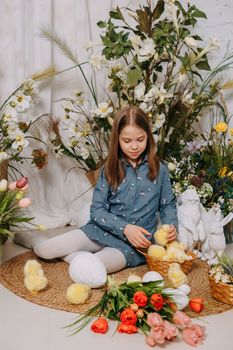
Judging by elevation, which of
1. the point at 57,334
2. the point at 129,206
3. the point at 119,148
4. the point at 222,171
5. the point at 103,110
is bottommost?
the point at 57,334

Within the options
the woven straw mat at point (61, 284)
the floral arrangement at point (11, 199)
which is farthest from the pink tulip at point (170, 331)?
the floral arrangement at point (11, 199)

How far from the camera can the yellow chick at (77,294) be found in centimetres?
181

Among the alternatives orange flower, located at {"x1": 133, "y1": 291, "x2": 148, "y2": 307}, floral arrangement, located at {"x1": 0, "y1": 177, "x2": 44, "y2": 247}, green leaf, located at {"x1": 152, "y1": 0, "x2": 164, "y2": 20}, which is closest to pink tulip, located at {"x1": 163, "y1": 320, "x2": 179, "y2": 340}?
orange flower, located at {"x1": 133, "y1": 291, "x2": 148, "y2": 307}

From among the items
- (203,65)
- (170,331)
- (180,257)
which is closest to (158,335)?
(170,331)

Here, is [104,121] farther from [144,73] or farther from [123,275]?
[123,275]

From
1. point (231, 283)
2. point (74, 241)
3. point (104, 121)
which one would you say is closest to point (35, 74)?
point (104, 121)

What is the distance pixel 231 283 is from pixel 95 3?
5.83 ft

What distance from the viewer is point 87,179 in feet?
9.97

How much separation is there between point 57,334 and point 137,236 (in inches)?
22.8

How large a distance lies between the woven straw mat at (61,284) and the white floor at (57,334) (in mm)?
38

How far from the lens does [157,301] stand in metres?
1.62

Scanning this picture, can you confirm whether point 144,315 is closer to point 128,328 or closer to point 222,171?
point 128,328

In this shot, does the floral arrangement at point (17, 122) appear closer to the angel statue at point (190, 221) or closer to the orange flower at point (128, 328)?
the angel statue at point (190, 221)

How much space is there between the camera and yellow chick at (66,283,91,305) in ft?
5.95
